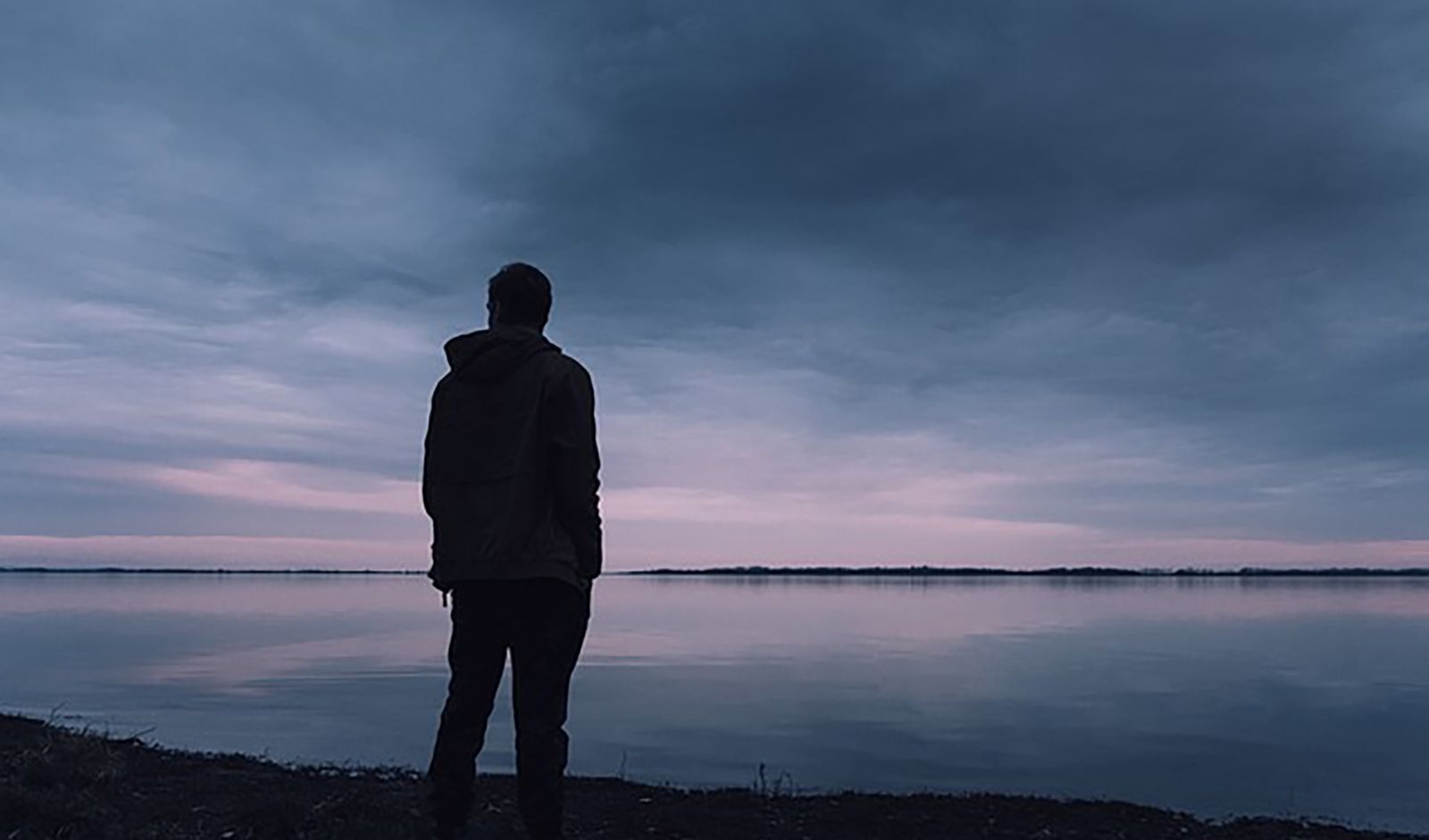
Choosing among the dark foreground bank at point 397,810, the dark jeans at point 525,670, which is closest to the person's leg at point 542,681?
the dark jeans at point 525,670

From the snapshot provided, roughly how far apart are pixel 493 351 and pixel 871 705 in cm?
1837

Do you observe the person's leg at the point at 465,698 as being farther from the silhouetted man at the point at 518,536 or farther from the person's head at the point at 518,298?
the person's head at the point at 518,298

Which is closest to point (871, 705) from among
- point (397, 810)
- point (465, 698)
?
point (397, 810)

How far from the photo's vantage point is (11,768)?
8.05 meters

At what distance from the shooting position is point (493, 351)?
5.01m

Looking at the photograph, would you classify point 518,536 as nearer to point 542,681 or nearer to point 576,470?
point 576,470

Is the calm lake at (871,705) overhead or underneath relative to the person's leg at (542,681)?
underneath

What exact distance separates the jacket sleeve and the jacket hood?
223 mm

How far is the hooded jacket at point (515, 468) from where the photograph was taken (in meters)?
4.82

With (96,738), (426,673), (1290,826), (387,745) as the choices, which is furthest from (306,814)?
(426,673)

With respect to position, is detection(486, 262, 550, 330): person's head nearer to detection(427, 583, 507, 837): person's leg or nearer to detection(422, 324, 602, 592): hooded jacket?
detection(422, 324, 602, 592): hooded jacket

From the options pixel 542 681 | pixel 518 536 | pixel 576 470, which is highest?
pixel 576 470

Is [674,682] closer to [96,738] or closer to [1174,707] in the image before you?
[1174,707]

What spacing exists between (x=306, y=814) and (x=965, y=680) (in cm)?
2221
